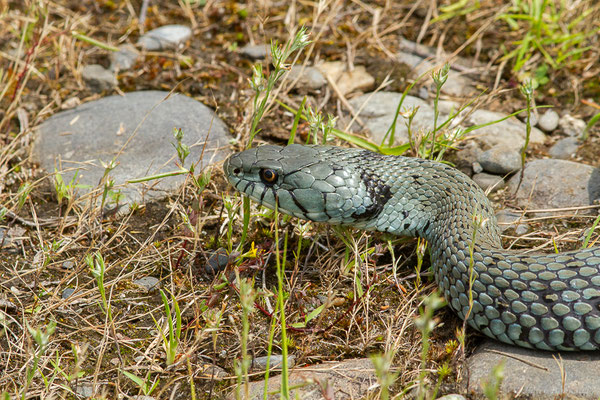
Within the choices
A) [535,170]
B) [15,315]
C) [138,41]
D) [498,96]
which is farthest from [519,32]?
[15,315]

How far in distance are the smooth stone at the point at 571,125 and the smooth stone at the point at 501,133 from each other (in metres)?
0.25

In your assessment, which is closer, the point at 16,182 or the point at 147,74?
the point at 16,182

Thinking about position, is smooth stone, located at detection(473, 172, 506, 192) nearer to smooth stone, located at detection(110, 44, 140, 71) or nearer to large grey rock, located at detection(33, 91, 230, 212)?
large grey rock, located at detection(33, 91, 230, 212)

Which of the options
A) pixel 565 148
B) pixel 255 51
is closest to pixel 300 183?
pixel 565 148

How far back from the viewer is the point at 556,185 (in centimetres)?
558

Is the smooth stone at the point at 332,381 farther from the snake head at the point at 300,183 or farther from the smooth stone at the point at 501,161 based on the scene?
the smooth stone at the point at 501,161

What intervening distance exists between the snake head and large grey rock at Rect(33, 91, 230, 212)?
0.90 metres

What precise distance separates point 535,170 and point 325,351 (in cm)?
272

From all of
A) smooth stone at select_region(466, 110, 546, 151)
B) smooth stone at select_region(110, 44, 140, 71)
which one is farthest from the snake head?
smooth stone at select_region(110, 44, 140, 71)

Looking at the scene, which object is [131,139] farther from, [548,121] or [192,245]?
[548,121]

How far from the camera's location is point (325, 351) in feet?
14.2

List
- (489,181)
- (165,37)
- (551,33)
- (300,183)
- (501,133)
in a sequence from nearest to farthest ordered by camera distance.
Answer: (300,183) < (489,181) < (501,133) < (551,33) < (165,37)

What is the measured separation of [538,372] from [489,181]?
222 centimetres

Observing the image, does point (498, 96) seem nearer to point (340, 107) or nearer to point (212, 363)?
point (340, 107)
